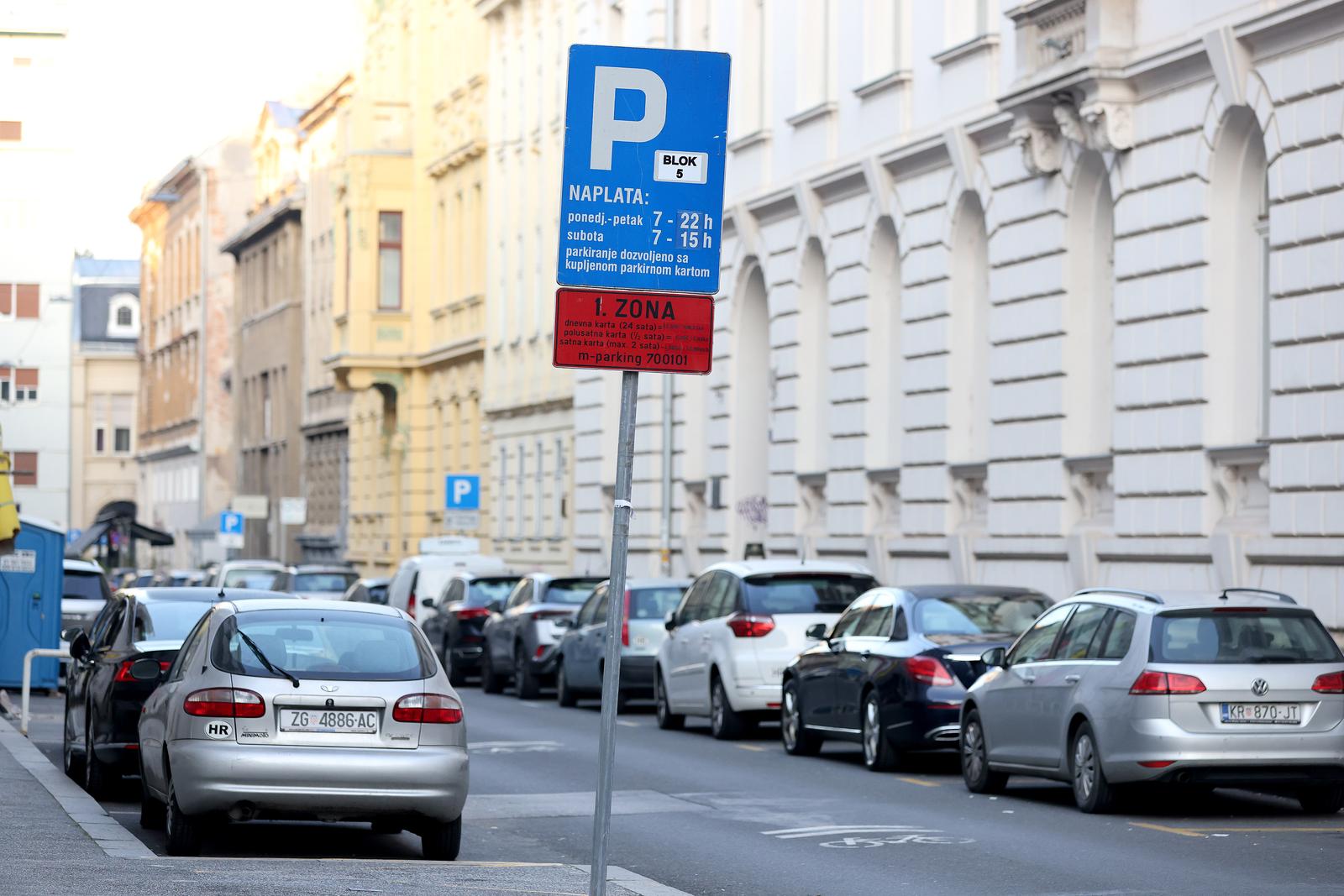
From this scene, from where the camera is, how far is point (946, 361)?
99.1 ft

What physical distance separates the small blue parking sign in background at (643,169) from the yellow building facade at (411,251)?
48.9 meters

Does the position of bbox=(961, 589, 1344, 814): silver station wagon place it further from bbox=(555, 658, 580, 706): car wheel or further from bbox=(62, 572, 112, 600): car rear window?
bbox=(62, 572, 112, 600): car rear window

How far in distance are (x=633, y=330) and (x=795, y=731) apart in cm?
1320

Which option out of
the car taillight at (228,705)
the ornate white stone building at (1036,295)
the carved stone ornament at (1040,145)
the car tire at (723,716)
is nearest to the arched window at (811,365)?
the ornate white stone building at (1036,295)

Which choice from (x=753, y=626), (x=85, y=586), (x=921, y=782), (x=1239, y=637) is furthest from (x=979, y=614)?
(x=85, y=586)

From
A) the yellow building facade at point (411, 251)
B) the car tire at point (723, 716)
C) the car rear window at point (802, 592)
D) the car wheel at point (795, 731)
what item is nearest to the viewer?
the car wheel at point (795, 731)

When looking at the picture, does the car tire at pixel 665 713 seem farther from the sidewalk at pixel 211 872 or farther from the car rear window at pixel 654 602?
the sidewalk at pixel 211 872

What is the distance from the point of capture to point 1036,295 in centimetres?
2752

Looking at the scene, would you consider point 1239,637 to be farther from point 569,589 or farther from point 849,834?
point 569,589

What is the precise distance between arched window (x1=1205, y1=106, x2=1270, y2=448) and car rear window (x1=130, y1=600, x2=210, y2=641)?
10.6 m

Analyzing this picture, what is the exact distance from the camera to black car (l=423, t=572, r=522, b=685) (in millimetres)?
35844

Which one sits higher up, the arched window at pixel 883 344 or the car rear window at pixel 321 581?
the arched window at pixel 883 344

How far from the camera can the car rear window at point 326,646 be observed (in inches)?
525

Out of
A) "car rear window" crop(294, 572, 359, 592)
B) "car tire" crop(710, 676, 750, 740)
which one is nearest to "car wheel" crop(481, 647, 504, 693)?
"car rear window" crop(294, 572, 359, 592)
